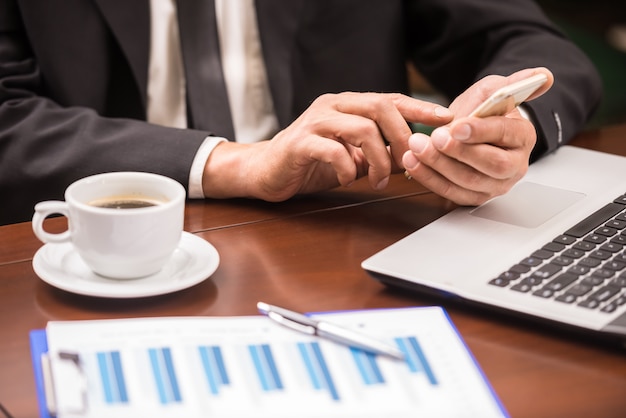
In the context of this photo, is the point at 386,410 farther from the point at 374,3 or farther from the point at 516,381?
the point at 374,3

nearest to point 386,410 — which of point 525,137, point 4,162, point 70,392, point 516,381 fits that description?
Answer: point 516,381

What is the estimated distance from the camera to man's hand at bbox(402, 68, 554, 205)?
0.88 metres

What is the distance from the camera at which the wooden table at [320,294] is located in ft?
2.16

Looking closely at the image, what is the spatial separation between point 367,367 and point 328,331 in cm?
5

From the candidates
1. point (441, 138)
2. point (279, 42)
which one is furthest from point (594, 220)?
point (279, 42)

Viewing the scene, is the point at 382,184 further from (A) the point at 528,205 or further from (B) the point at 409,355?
(B) the point at 409,355

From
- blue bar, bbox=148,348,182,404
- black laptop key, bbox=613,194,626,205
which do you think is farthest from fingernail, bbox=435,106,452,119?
blue bar, bbox=148,348,182,404

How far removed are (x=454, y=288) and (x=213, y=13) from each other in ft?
2.31

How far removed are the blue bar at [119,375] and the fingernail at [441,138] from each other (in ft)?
1.26

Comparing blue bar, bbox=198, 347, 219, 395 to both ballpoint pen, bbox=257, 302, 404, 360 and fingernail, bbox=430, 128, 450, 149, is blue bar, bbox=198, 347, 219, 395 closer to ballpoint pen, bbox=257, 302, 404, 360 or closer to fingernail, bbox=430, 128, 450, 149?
ballpoint pen, bbox=257, 302, 404, 360

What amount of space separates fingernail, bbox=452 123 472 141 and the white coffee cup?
0.89 ft

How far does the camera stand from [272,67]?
1348mm

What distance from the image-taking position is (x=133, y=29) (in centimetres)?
125

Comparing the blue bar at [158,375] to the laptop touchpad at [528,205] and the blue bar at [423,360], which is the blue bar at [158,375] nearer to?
the blue bar at [423,360]
